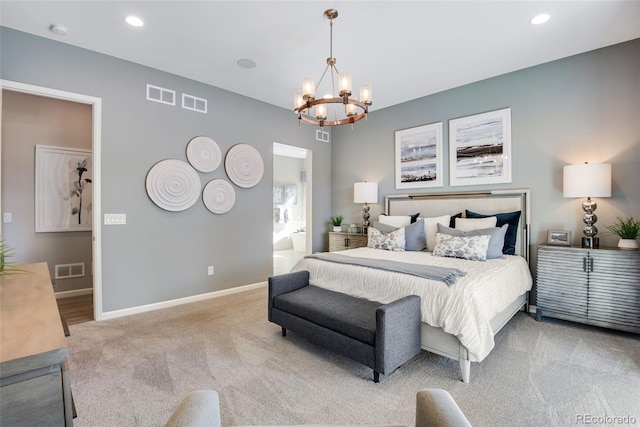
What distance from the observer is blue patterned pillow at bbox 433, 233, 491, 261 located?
3.15 meters

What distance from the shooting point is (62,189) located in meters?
4.15

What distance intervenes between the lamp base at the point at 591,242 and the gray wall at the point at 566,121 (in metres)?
0.20

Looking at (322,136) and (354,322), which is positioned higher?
(322,136)

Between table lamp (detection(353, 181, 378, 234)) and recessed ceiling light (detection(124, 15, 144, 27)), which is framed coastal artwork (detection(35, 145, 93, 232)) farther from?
table lamp (detection(353, 181, 378, 234))

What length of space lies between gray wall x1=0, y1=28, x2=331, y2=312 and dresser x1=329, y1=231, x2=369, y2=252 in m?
1.20

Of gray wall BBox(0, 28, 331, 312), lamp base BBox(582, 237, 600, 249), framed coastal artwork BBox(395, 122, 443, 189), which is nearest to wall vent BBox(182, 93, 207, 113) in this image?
gray wall BBox(0, 28, 331, 312)

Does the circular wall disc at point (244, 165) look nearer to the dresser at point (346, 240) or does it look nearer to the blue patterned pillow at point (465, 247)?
the dresser at point (346, 240)

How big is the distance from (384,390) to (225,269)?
2.95 meters

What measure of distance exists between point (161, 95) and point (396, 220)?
3697 millimetres

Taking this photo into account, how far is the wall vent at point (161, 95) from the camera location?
362 cm

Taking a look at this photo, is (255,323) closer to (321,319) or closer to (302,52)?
(321,319)

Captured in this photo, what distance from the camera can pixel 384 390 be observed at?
6.68 feet

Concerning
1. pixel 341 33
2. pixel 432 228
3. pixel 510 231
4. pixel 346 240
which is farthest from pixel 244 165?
pixel 510 231

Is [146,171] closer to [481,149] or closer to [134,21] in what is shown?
[134,21]
